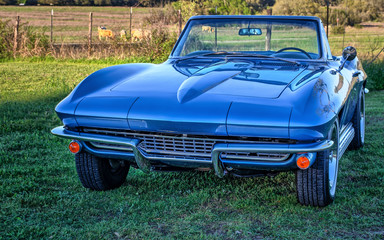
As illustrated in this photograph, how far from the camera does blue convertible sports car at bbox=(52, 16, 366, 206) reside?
3.13m

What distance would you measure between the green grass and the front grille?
46 centimetres

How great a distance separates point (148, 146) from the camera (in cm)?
343

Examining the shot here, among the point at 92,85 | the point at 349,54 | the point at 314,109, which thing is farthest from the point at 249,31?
the point at 314,109

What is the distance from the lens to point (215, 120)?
3.15 metres

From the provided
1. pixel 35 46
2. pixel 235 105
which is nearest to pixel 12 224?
pixel 235 105

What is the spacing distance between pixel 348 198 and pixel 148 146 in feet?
5.31

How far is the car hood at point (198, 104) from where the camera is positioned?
3121mm

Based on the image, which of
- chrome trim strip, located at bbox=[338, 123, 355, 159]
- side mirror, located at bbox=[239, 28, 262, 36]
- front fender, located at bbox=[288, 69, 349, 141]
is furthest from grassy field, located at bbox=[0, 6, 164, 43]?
front fender, located at bbox=[288, 69, 349, 141]

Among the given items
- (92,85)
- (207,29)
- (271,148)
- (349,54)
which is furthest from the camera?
(207,29)

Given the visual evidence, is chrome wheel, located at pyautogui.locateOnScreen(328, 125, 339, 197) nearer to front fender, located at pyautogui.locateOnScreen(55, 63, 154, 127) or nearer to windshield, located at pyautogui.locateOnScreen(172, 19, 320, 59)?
windshield, located at pyautogui.locateOnScreen(172, 19, 320, 59)

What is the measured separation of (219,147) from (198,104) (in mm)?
317

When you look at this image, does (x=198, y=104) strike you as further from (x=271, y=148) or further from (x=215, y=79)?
(x=271, y=148)

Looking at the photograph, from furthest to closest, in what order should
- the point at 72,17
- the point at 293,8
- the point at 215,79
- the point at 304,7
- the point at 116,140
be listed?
the point at 72,17 → the point at 293,8 → the point at 304,7 → the point at 215,79 → the point at 116,140

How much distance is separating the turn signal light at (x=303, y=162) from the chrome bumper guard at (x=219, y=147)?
0.11 m
